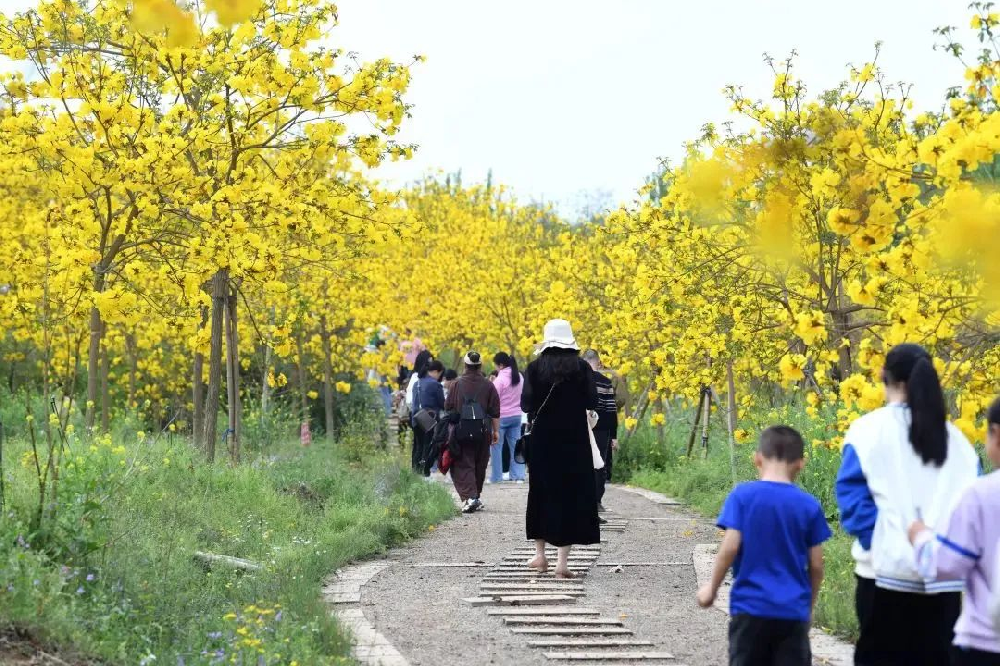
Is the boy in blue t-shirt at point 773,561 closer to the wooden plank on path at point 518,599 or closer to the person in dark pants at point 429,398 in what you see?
the wooden plank on path at point 518,599

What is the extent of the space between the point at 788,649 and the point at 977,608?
90cm

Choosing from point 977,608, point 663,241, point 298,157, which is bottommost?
point 977,608

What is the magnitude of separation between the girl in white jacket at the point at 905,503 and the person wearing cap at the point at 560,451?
4.93 meters

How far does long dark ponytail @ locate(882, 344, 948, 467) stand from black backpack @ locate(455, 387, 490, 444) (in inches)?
376

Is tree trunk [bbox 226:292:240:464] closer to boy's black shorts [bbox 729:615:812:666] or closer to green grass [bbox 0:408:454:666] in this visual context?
green grass [bbox 0:408:454:666]

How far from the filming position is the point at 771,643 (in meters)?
5.11

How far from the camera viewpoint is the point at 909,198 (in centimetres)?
698

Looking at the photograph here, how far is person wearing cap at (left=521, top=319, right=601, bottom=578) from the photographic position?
392 inches

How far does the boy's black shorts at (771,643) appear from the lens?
509 cm

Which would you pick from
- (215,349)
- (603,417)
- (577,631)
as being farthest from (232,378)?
(577,631)

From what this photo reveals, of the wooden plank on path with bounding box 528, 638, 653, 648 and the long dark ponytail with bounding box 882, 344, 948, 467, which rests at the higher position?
the long dark ponytail with bounding box 882, 344, 948, 467

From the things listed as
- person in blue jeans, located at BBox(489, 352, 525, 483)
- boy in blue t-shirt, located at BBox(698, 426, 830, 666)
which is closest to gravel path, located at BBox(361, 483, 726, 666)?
boy in blue t-shirt, located at BBox(698, 426, 830, 666)

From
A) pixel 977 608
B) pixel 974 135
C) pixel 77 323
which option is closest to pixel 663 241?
pixel 77 323

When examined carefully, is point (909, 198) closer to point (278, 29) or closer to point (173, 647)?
point (173, 647)
